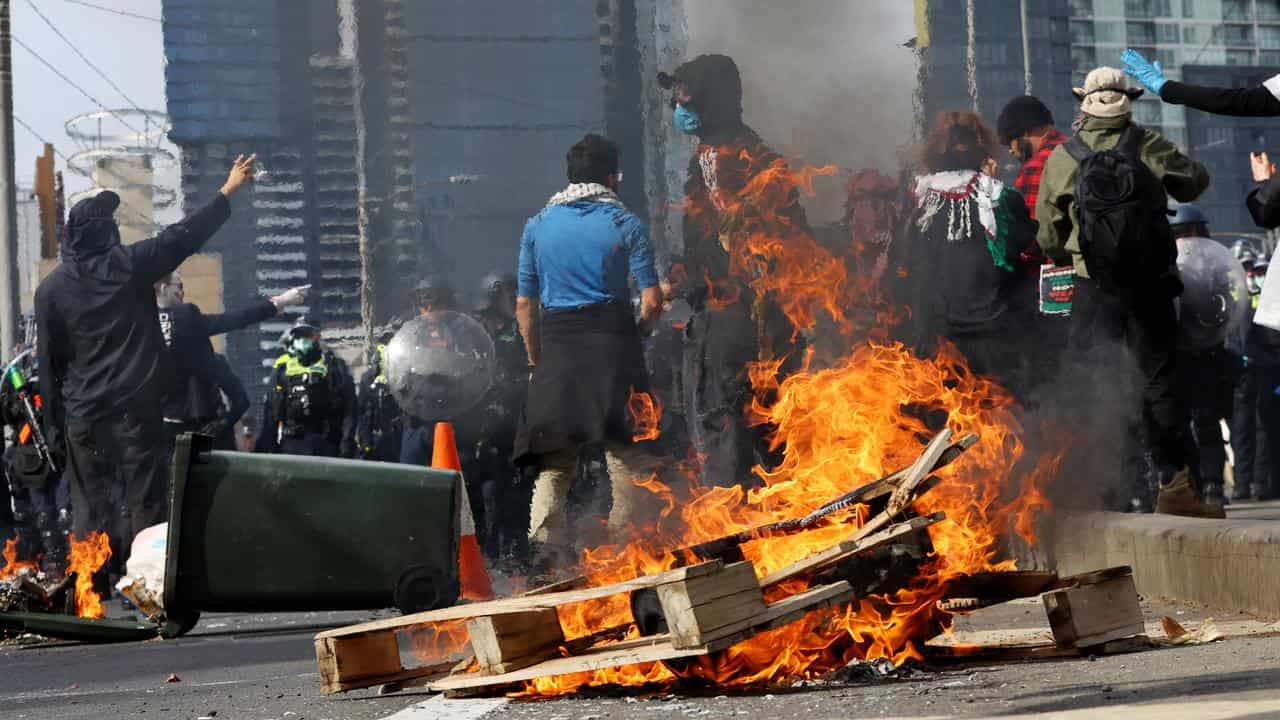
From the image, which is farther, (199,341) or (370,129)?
(370,129)

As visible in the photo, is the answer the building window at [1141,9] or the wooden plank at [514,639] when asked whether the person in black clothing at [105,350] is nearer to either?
the wooden plank at [514,639]

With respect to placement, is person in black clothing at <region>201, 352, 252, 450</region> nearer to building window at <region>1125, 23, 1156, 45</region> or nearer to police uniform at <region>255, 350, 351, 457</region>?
police uniform at <region>255, 350, 351, 457</region>

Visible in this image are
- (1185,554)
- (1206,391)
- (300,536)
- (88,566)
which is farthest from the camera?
(1206,391)

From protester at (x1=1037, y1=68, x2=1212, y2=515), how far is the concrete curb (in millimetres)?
307

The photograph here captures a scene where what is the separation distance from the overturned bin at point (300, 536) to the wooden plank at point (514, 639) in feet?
3.86

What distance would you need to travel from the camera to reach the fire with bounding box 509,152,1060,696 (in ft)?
17.2

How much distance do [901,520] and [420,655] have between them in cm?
204

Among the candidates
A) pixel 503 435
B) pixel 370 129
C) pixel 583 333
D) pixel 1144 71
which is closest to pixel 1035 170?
pixel 1144 71

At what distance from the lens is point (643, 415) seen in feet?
26.6

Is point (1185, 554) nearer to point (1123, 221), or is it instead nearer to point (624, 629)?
point (1123, 221)

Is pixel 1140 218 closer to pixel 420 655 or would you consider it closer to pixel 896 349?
pixel 896 349

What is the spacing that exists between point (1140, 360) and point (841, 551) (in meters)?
3.00

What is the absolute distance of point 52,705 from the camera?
5.88 metres

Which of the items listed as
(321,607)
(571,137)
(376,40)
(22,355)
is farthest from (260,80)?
(321,607)
